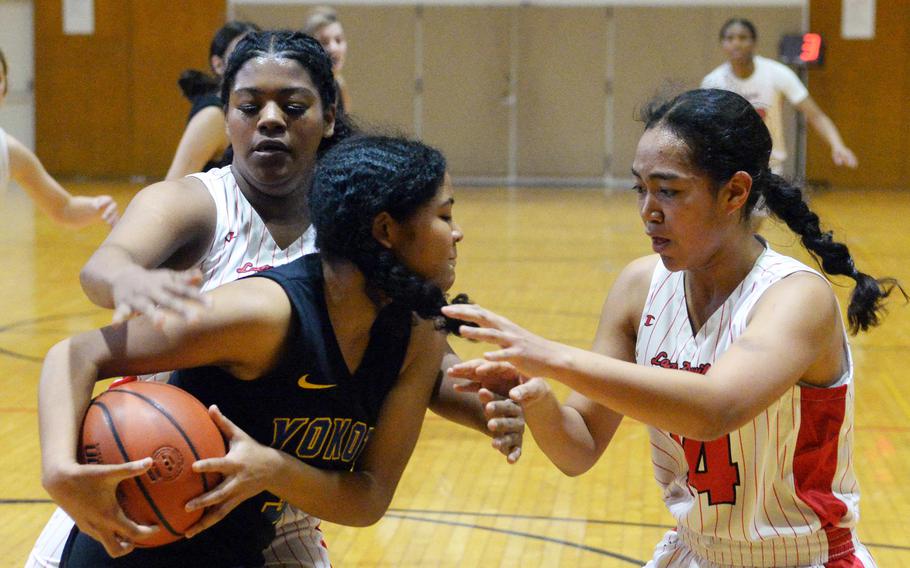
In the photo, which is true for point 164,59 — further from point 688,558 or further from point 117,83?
point 688,558

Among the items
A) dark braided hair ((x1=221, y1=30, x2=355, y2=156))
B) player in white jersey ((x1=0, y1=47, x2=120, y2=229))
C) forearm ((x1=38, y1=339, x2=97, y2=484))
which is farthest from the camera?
player in white jersey ((x1=0, y1=47, x2=120, y2=229))

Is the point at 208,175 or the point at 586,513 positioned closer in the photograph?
the point at 208,175

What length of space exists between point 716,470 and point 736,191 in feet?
1.75

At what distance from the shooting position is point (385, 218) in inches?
90.0

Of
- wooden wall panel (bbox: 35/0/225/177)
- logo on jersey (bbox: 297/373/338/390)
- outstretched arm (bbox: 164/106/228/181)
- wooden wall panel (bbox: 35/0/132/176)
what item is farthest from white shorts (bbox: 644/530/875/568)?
wooden wall panel (bbox: 35/0/132/176)

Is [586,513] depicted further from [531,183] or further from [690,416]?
[531,183]

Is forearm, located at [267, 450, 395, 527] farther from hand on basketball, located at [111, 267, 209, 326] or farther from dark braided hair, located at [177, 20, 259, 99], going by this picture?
dark braided hair, located at [177, 20, 259, 99]

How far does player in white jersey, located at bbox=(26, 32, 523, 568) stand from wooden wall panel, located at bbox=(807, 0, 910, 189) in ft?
48.7

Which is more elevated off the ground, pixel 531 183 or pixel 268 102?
pixel 268 102

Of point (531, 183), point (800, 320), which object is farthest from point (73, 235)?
point (800, 320)

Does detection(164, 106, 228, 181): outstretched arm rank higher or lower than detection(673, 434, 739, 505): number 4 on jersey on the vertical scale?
higher

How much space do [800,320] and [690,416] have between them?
1.07 ft

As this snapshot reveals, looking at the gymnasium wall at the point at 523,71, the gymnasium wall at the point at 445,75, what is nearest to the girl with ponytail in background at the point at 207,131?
the gymnasium wall at the point at 523,71

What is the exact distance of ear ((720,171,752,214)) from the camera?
2301 millimetres
